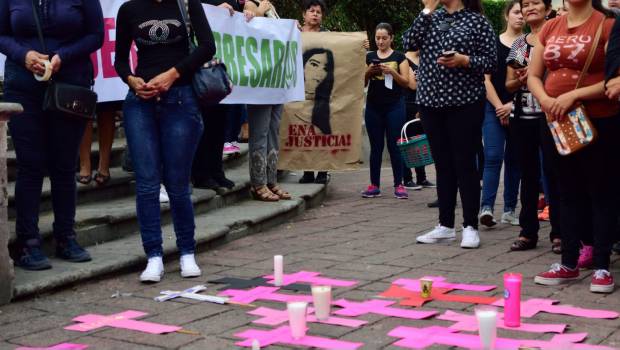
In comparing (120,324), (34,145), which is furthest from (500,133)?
(120,324)

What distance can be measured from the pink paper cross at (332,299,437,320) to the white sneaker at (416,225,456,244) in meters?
2.04

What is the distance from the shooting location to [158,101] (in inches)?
230

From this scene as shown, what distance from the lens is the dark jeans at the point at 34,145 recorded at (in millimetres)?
5711

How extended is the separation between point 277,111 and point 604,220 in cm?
416

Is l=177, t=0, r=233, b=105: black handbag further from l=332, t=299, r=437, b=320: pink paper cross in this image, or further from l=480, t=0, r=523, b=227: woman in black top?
l=480, t=0, r=523, b=227: woman in black top

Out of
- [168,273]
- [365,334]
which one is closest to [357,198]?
[168,273]

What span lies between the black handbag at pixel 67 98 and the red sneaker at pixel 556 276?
2.97 m

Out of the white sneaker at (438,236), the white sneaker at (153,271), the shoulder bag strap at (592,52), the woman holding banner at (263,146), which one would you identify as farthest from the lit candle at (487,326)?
the woman holding banner at (263,146)

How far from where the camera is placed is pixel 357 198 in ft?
33.3

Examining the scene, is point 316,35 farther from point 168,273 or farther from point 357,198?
point 168,273

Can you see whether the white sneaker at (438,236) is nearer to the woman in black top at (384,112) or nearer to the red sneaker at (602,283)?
the red sneaker at (602,283)

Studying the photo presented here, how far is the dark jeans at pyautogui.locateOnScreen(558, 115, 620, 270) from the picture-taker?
17.9 feet

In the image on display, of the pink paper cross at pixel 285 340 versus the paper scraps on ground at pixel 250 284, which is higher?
the pink paper cross at pixel 285 340

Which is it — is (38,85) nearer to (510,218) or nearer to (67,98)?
(67,98)
